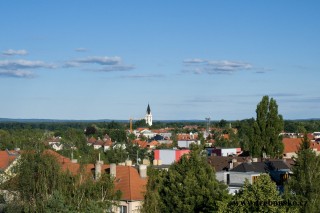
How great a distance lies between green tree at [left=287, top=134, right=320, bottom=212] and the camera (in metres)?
30.9

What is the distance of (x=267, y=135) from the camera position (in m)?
73.2

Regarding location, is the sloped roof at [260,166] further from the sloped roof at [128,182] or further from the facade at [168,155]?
the facade at [168,155]

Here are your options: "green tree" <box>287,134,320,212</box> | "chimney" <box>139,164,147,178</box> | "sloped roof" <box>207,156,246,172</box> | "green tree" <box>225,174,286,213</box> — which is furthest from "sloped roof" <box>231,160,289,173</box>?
"green tree" <box>225,174,286,213</box>

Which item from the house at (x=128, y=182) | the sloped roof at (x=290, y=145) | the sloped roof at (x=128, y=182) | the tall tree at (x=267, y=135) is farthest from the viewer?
the sloped roof at (x=290, y=145)

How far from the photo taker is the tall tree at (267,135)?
238ft

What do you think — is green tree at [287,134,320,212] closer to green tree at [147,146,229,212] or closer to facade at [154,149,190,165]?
green tree at [147,146,229,212]

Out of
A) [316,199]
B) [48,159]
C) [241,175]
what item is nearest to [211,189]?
[316,199]

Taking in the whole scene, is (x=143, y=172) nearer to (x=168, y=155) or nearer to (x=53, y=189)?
(x=53, y=189)

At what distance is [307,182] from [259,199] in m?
6.67

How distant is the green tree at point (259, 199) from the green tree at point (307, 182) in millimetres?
3275

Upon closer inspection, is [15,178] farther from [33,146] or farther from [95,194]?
[95,194]

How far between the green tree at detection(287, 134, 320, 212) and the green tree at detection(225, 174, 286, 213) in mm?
3275

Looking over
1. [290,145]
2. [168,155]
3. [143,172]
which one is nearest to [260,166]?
[143,172]

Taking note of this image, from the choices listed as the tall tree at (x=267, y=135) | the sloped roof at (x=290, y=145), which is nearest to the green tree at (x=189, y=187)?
the tall tree at (x=267, y=135)
